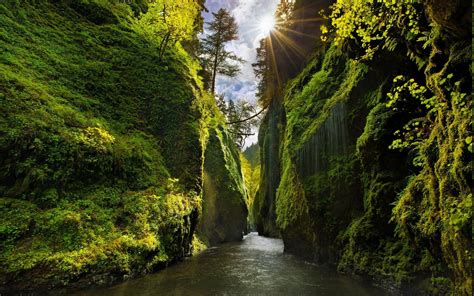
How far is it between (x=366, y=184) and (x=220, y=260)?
315 inches

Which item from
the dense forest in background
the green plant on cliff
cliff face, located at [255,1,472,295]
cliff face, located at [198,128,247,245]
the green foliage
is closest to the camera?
the green plant on cliff

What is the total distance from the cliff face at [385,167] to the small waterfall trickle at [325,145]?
0.05m

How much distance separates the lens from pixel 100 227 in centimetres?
1044

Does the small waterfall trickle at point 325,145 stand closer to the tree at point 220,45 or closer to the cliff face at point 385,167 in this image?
Answer: the cliff face at point 385,167

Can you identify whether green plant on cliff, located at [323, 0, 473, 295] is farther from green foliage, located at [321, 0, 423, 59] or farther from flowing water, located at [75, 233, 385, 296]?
flowing water, located at [75, 233, 385, 296]

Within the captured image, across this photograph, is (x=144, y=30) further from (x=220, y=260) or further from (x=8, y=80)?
(x=220, y=260)

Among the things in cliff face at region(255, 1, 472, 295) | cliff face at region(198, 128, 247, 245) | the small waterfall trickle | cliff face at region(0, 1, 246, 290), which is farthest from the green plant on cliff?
cliff face at region(198, 128, 247, 245)

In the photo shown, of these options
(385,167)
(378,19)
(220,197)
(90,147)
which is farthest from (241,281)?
(220,197)

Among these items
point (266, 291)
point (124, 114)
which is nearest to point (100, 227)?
point (266, 291)

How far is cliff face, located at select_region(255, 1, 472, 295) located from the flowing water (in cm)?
136

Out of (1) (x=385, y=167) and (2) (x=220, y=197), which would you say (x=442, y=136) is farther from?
(2) (x=220, y=197)

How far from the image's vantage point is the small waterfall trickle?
13898mm

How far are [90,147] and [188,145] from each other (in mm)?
6546

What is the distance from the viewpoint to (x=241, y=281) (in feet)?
34.1
